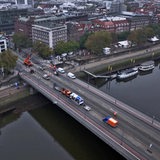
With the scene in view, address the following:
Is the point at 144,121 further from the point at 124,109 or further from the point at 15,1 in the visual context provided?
the point at 15,1

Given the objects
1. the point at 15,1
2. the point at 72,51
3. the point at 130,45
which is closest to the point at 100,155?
the point at 72,51

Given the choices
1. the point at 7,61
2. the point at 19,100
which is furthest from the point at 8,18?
the point at 19,100

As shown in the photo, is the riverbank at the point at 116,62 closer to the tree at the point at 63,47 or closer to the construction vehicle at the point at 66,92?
the tree at the point at 63,47

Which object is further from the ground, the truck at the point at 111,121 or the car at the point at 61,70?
the truck at the point at 111,121

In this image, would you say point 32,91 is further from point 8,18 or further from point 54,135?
point 8,18

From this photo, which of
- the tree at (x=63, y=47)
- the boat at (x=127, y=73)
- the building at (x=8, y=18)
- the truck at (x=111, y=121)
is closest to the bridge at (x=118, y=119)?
the truck at (x=111, y=121)

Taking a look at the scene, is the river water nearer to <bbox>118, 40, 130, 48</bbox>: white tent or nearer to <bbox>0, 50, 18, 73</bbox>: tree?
<bbox>0, 50, 18, 73</bbox>: tree

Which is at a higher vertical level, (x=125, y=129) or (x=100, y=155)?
(x=125, y=129)
